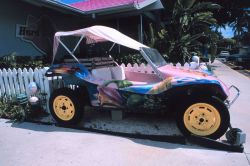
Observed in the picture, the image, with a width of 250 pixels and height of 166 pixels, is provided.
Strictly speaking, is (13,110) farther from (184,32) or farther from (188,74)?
(184,32)

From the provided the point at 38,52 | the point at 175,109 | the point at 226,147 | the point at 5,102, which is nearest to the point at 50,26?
the point at 38,52

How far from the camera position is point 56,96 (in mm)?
5863

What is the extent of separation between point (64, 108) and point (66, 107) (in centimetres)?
5

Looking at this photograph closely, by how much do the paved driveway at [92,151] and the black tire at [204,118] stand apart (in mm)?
331

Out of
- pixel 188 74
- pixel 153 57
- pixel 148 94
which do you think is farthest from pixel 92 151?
pixel 153 57

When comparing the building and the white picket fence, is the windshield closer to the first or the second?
the white picket fence

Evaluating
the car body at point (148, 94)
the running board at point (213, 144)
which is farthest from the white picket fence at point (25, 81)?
the running board at point (213, 144)

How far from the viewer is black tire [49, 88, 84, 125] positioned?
570 centimetres

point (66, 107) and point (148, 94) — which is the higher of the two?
point (148, 94)

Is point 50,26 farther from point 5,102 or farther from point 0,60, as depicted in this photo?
point 5,102

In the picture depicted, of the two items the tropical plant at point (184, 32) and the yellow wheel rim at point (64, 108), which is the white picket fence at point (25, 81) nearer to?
the yellow wheel rim at point (64, 108)

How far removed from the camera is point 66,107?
5820mm

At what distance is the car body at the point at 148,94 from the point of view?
4.71 meters

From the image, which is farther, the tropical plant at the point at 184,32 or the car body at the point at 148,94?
the tropical plant at the point at 184,32
